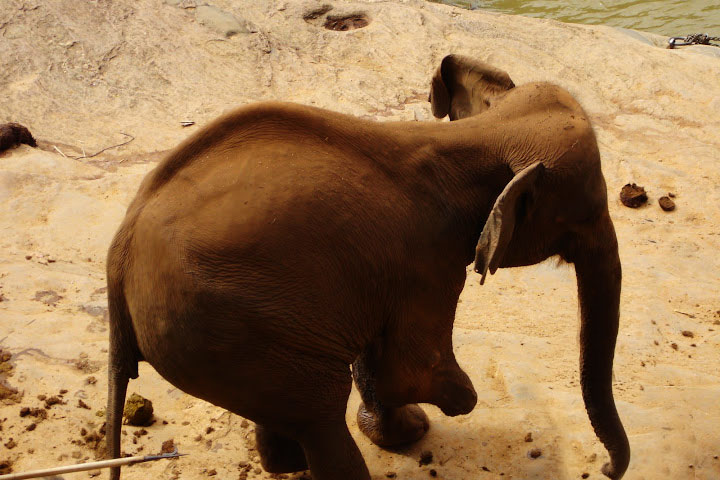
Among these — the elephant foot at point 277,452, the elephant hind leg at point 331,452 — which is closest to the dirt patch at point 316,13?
the elephant foot at point 277,452

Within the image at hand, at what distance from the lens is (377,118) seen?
7824mm

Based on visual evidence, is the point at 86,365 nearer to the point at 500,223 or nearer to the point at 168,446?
the point at 168,446

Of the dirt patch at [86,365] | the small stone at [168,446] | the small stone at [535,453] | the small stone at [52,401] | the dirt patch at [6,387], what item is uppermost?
the dirt patch at [6,387]

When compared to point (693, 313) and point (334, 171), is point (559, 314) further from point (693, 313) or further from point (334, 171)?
point (334, 171)

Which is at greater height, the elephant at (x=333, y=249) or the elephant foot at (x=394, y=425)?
the elephant at (x=333, y=249)

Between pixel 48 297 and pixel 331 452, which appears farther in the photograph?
pixel 48 297

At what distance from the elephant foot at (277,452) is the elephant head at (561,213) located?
4.57ft

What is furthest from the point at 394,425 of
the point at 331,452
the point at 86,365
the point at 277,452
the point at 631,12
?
the point at 631,12

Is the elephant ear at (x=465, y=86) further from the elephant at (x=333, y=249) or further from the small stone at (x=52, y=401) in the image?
the small stone at (x=52, y=401)

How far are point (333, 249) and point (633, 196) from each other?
14.6 ft

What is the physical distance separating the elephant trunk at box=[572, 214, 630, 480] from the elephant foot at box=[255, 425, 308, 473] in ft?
4.90

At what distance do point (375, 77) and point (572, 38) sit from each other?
2.80 m

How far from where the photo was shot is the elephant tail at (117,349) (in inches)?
122

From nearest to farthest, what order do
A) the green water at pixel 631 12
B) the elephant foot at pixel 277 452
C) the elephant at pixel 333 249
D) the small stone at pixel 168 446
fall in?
the elephant at pixel 333 249
the elephant foot at pixel 277 452
the small stone at pixel 168 446
the green water at pixel 631 12
